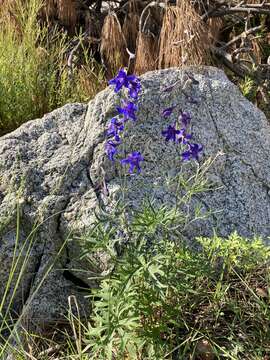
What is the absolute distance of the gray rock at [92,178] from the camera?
2.26 meters

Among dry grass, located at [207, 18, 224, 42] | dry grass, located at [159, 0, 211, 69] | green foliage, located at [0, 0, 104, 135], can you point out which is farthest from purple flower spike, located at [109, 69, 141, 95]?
dry grass, located at [207, 18, 224, 42]

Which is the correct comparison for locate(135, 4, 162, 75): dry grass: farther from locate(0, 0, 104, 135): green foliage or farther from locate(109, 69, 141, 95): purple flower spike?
locate(109, 69, 141, 95): purple flower spike

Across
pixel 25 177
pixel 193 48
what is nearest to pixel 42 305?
pixel 25 177

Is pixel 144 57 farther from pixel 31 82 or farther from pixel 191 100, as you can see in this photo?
pixel 191 100

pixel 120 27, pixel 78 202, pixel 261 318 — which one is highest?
pixel 120 27

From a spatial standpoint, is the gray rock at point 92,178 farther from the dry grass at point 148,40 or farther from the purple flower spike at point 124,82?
the dry grass at point 148,40

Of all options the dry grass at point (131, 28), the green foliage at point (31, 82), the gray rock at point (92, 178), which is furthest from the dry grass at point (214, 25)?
the gray rock at point (92, 178)

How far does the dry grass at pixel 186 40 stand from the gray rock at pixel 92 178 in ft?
1.78

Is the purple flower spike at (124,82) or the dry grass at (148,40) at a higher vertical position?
the purple flower spike at (124,82)

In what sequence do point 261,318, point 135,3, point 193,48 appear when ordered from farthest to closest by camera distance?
point 135,3 → point 193,48 → point 261,318

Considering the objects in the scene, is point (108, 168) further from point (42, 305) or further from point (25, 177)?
point (42, 305)

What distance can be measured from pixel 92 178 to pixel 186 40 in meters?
1.06

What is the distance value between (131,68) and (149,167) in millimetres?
1432

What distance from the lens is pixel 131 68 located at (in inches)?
143
